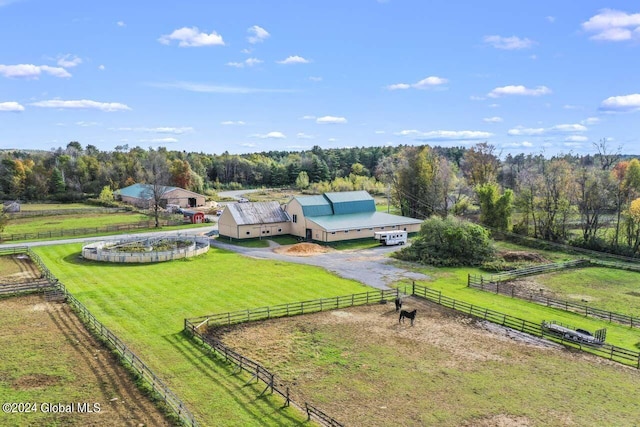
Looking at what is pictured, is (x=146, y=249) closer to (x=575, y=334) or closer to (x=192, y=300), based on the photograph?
(x=192, y=300)

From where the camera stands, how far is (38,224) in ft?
239

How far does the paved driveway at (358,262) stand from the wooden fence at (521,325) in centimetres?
410

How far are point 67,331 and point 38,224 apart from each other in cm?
5317

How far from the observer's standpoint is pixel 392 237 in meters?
55.9

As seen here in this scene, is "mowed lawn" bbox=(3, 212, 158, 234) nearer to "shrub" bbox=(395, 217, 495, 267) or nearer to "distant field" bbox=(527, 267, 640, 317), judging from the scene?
"shrub" bbox=(395, 217, 495, 267)

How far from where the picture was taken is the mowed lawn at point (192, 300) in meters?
19.5

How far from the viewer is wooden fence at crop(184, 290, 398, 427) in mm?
19500

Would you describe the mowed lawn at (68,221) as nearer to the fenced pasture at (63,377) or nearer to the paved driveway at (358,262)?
the paved driveway at (358,262)

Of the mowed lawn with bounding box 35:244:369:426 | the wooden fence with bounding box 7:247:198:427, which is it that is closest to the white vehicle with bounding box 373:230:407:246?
the mowed lawn with bounding box 35:244:369:426

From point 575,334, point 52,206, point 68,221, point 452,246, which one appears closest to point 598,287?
point 452,246

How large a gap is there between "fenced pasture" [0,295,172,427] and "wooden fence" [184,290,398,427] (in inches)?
174

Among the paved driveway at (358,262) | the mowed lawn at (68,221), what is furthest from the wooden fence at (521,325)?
the mowed lawn at (68,221)

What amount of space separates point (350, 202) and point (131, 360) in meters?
44.7

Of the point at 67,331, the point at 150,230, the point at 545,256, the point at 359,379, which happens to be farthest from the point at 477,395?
the point at 150,230
